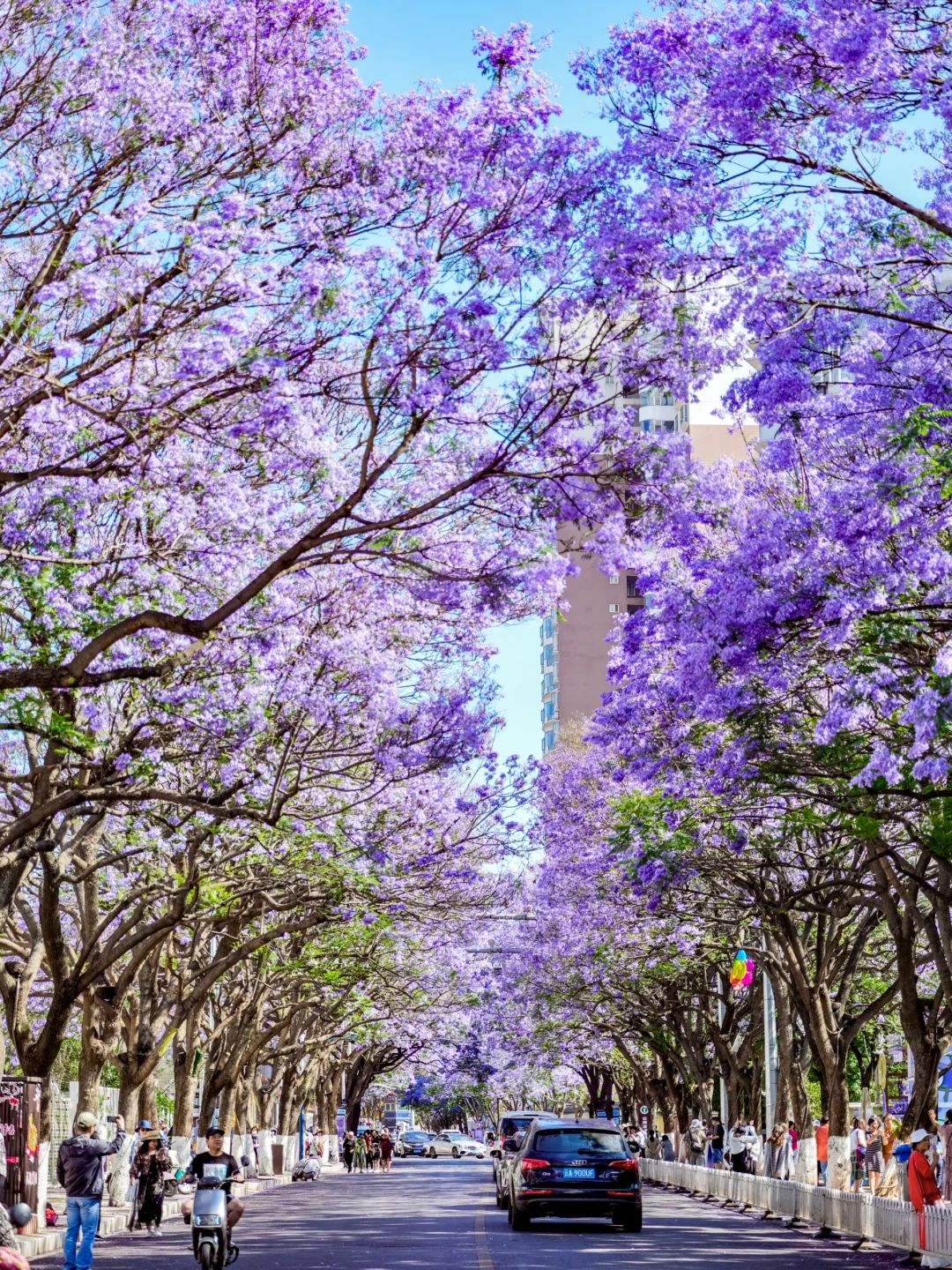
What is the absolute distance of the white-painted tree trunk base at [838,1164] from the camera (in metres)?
26.5

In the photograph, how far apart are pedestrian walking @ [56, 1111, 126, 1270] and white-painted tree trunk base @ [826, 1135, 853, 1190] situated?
1238 cm

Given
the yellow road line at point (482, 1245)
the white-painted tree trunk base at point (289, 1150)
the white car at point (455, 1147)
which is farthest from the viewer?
the white car at point (455, 1147)

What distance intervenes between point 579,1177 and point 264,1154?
30.2 metres

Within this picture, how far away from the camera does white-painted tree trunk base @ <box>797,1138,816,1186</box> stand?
29.4 m

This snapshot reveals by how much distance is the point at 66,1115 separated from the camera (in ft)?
157

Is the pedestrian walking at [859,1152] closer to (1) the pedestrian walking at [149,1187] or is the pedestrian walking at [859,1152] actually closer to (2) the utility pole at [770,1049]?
(2) the utility pole at [770,1049]

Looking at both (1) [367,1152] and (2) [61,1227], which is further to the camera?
(1) [367,1152]

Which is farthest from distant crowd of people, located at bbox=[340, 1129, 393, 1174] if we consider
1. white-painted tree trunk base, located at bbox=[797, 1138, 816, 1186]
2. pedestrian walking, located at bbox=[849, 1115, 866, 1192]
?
white-painted tree trunk base, located at bbox=[797, 1138, 816, 1186]

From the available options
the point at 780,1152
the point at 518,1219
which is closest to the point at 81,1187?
the point at 518,1219

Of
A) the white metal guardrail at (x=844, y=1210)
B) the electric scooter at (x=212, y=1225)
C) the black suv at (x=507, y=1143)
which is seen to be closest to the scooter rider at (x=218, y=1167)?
the electric scooter at (x=212, y=1225)

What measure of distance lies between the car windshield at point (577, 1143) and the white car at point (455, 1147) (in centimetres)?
7578

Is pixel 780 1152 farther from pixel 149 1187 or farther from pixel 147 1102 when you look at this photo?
pixel 149 1187

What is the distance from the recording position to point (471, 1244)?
70.5 feet

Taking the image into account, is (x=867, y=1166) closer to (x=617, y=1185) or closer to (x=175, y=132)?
(x=617, y=1185)
